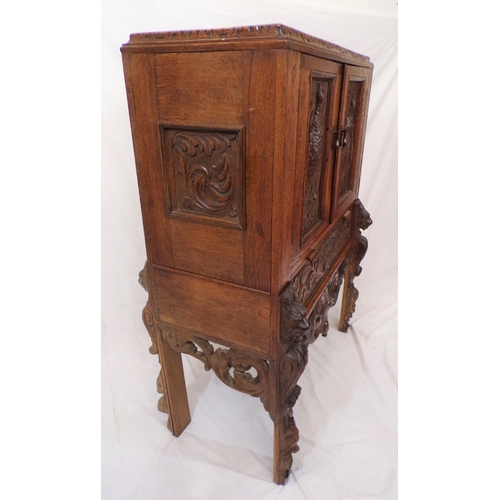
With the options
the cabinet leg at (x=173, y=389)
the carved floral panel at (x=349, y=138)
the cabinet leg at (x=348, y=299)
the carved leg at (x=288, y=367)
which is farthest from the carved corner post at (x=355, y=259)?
the cabinet leg at (x=173, y=389)

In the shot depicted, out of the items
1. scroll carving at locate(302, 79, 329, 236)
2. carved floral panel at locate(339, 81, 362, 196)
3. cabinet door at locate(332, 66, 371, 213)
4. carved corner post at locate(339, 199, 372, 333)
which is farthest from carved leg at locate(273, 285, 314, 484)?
carved corner post at locate(339, 199, 372, 333)

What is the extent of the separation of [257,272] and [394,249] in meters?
1.78

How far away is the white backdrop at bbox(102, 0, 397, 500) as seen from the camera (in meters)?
1.29

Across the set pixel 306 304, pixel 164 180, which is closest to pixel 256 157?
pixel 164 180

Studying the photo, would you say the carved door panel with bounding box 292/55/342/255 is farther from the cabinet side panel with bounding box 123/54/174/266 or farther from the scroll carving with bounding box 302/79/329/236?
the cabinet side panel with bounding box 123/54/174/266

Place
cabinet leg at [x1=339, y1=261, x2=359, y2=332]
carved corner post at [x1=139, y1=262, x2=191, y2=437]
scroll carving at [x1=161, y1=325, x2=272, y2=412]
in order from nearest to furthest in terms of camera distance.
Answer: scroll carving at [x1=161, y1=325, x2=272, y2=412]
carved corner post at [x1=139, y1=262, x2=191, y2=437]
cabinet leg at [x1=339, y1=261, x2=359, y2=332]

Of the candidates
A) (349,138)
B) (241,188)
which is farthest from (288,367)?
(349,138)

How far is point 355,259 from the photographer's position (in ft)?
6.15

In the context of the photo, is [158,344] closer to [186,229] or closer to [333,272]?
[186,229]

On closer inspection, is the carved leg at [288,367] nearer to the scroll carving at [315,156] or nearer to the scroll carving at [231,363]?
the scroll carving at [231,363]

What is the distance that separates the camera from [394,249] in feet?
8.15

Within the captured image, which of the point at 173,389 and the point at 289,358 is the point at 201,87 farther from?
the point at 173,389

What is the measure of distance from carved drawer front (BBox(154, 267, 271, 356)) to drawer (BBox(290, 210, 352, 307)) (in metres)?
0.13

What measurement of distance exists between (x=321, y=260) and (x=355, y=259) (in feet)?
2.10
